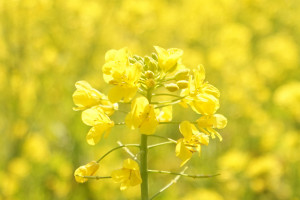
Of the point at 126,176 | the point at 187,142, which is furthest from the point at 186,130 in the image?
the point at 126,176

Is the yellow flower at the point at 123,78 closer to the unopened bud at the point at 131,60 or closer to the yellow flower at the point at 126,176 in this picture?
the unopened bud at the point at 131,60

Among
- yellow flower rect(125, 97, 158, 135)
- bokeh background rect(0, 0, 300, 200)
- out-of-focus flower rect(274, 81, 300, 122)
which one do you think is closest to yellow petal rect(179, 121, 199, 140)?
yellow flower rect(125, 97, 158, 135)

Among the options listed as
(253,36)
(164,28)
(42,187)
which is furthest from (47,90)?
(253,36)

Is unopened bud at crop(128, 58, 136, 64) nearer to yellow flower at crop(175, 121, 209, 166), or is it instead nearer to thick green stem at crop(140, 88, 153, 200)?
thick green stem at crop(140, 88, 153, 200)

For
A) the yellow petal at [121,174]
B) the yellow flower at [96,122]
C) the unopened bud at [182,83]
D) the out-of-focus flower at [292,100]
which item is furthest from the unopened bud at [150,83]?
the out-of-focus flower at [292,100]

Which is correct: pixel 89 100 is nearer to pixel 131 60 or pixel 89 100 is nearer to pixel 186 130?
pixel 131 60

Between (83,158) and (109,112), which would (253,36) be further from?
(109,112)

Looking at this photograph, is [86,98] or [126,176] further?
[86,98]
